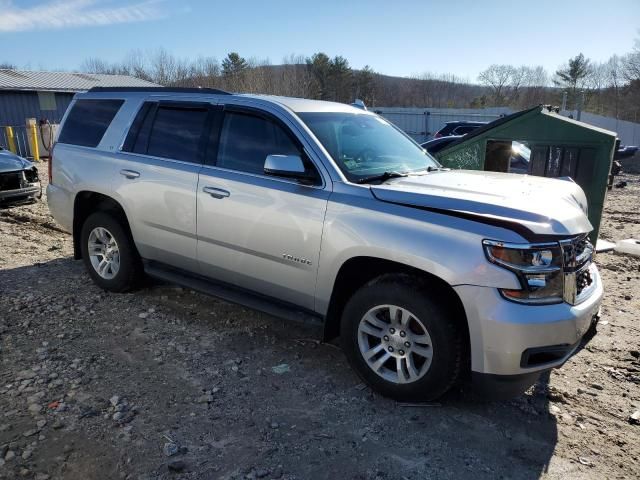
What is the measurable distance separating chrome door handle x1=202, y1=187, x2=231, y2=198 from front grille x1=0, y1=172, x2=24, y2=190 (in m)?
6.32

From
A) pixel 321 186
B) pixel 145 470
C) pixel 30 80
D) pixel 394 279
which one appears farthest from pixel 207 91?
pixel 30 80

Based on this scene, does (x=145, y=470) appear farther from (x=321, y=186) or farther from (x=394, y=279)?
(x=321, y=186)

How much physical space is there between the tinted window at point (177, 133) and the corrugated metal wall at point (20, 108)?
70.5ft

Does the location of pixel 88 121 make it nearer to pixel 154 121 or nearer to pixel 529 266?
pixel 154 121

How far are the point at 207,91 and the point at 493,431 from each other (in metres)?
3.37

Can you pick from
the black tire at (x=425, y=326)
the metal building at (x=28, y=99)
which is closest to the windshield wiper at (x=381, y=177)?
the black tire at (x=425, y=326)

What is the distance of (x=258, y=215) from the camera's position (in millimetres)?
3639

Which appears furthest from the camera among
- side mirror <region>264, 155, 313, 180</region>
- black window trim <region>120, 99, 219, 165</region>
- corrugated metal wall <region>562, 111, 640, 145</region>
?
corrugated metal wall <region>562, 111, 640, 145</region>

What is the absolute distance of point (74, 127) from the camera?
5129 millimetres

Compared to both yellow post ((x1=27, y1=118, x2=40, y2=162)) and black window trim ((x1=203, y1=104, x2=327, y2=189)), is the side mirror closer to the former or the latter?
black window trim ((x1=203, y1=104, x2=327, y2=189))

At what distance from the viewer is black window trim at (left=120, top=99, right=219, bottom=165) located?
4090 mm

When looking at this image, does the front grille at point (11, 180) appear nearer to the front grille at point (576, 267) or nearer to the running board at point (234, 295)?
the running board at point (234, 295)

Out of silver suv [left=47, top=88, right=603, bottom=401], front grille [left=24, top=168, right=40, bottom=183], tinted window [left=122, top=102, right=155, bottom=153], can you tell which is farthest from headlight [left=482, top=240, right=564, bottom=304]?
front grille [left=24, top=168, right=40, bottom=183]

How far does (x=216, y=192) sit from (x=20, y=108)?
2332cm
